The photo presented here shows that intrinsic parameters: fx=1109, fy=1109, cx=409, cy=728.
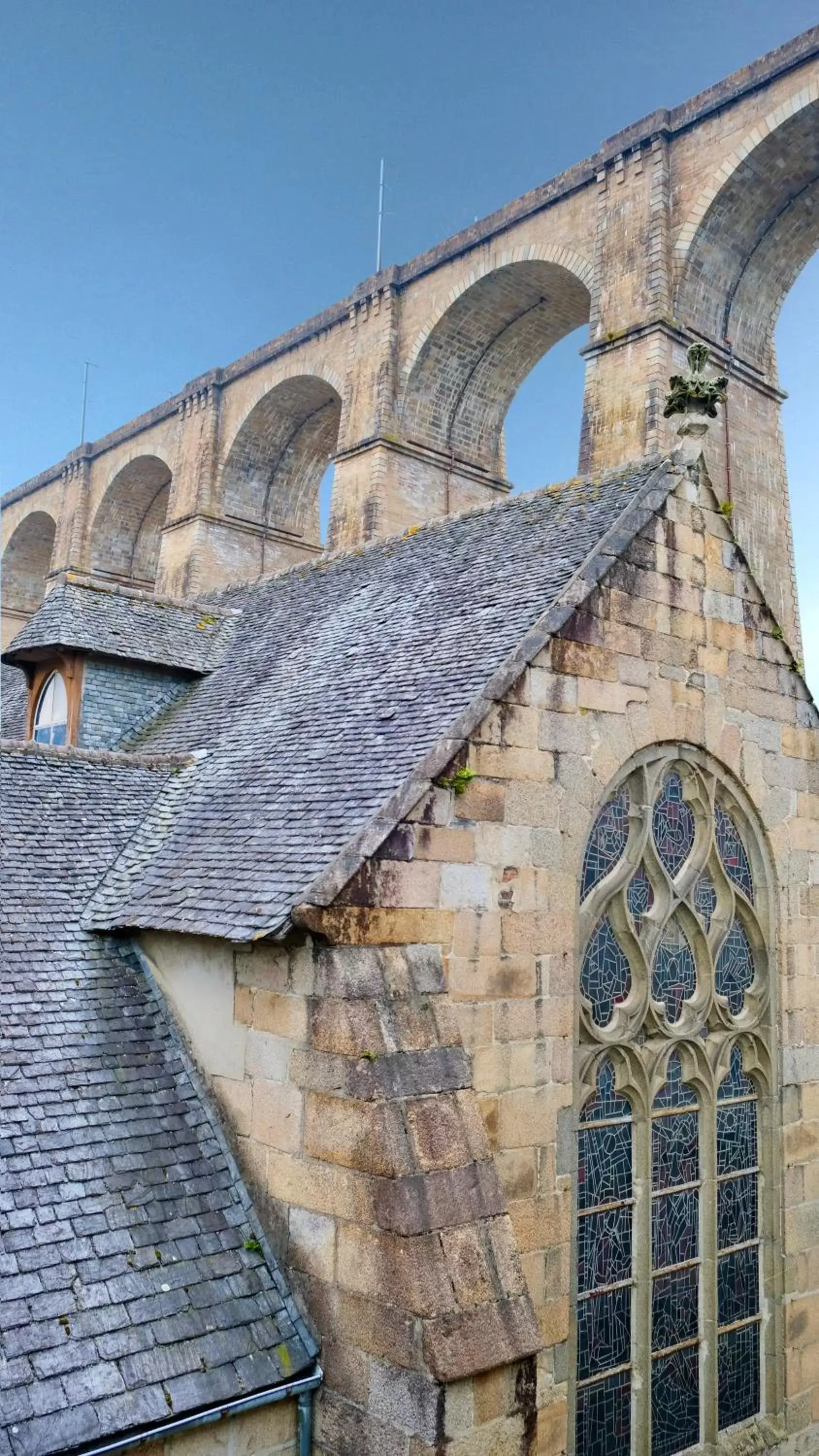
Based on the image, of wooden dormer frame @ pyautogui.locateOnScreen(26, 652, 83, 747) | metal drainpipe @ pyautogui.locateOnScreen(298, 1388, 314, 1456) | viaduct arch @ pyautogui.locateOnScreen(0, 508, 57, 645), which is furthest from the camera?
viaduct arch @ pyautogui.locateOnScreen(0, 508, 57, 645)

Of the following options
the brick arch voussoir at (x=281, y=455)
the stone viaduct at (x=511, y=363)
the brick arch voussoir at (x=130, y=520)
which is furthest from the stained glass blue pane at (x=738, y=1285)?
the brick arch voussoir at (x=130, y=520)

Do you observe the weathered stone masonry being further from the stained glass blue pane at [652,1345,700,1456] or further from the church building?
the stained glass blue pane at [652,1345,700,1456]

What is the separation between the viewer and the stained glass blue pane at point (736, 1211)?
750cm

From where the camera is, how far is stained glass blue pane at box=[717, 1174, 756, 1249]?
7504 millimetres

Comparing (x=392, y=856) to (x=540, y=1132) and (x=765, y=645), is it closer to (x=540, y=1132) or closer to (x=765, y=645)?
(x=540, y=1132)

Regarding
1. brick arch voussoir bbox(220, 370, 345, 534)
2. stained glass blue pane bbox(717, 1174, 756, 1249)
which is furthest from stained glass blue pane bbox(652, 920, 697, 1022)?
brick arch voussoir bbox(220, 370, 345, 534)

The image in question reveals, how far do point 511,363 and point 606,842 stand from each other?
17.9 m

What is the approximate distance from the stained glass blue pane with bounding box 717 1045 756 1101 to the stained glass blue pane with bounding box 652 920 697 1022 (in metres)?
0.66

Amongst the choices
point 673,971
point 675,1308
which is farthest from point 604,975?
point 675,1308

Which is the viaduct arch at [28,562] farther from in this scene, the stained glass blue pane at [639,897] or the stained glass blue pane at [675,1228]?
the stained glass blue pane at [675,1228]

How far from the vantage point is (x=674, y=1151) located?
7281mm

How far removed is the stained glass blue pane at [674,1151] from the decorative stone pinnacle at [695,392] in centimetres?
501

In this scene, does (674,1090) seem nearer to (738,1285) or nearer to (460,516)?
(738,1285)

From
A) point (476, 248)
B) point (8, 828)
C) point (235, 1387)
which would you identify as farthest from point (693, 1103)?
point (476, 248)
